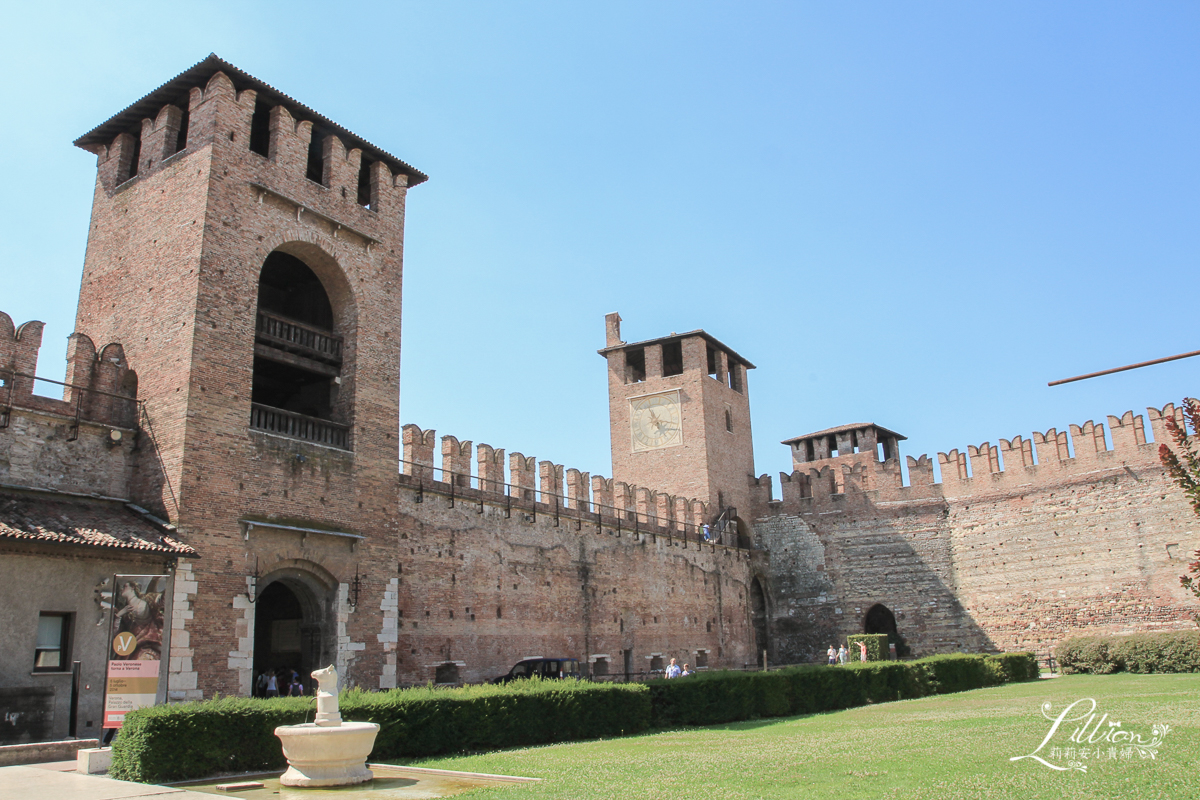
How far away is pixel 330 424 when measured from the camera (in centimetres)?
1694

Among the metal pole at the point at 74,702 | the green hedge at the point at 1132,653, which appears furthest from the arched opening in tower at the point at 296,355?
the green hedge at the point at 1132,653

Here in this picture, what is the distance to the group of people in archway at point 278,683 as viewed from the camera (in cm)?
1536

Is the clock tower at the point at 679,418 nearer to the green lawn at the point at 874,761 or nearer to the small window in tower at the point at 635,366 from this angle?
the small window in tower at the point at 635,366

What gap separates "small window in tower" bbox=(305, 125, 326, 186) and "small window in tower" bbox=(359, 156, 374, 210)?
0.89 metres

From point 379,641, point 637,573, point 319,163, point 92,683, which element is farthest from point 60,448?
point 637,573

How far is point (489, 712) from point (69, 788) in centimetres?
541

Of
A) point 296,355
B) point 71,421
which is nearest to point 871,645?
point 296,355

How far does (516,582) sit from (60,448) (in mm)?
10873

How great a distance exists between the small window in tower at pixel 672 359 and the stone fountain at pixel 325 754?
27.2 meters

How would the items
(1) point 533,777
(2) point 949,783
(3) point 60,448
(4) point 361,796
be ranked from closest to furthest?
(2) point 949,783 < (4) point 361,796 < (1) point 533,777 < (3) point 60,448

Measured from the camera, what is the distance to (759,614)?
110 feet

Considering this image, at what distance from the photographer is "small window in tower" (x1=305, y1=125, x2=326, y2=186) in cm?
1856

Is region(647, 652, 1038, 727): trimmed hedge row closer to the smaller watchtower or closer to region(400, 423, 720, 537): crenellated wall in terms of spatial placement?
region(400, 423, 720, 537): crenellated wall

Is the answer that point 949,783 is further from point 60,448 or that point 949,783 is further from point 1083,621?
point 1083,621
